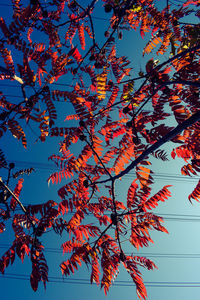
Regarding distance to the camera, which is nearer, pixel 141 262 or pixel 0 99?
pixel 0 99

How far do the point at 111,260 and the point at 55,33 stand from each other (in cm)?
322

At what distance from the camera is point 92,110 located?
2248 mm

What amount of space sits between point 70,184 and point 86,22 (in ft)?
10.3

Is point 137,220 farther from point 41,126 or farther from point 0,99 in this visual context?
point 0,99

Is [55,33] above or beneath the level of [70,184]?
above

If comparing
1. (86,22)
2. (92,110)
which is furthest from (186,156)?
(86,22)

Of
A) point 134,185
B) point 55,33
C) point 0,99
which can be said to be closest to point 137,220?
point 134,185

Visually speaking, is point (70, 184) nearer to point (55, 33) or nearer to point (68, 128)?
point (68, 128)

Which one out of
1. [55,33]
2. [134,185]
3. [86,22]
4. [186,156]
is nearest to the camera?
[186,156]

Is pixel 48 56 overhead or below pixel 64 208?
overhead

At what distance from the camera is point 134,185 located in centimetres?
203

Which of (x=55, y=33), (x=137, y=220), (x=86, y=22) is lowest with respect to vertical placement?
(x=137, y=220)

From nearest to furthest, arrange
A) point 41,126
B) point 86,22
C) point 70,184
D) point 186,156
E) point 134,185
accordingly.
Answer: point 41,126, point 186,156, point 134,185, point 70,184, point 86,22

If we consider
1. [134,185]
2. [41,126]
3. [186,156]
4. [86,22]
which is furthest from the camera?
[86,22]
